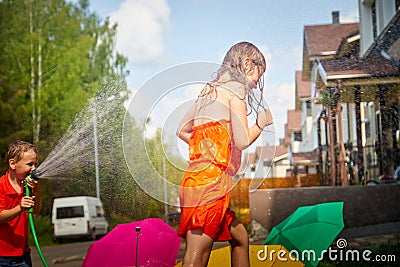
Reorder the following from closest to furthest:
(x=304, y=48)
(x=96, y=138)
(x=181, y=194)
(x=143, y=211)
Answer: (x=181, y=194) < (x=96, y=138) < (x=143, y=211) < (x=304, y=48)

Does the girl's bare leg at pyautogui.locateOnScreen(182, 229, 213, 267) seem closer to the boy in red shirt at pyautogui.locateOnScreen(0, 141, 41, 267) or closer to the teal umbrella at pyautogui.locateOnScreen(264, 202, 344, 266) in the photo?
the boy in red shirt at pyautogui.locateOnScreen(0, 141, 41, 267)

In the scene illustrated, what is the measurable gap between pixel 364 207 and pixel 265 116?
9.17 ft

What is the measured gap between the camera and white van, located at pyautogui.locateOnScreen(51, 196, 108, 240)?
9195mm

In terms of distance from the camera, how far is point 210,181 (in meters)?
2.57

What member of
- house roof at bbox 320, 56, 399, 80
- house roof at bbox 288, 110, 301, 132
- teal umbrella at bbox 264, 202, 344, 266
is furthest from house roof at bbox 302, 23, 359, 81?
teal umbrella at bbox 264, 202, 344, 266

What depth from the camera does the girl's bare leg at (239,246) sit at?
2.66 m

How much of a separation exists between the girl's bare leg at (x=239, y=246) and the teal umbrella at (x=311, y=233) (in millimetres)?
1008

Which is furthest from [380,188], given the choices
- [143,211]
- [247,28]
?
[143,211]

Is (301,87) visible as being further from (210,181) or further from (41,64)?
(41,64)

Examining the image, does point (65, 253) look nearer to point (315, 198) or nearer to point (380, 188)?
point (315, 198)

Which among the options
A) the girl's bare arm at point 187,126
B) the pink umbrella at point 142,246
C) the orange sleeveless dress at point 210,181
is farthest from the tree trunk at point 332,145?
the orange sleeveless dress at point 210,181

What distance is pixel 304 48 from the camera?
5488mm

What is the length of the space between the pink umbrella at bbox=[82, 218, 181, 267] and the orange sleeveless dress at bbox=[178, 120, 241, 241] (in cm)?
105

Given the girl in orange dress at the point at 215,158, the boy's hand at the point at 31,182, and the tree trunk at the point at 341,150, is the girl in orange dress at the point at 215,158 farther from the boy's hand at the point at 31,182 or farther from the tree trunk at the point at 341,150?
the tree trunk at the point at 341,150
